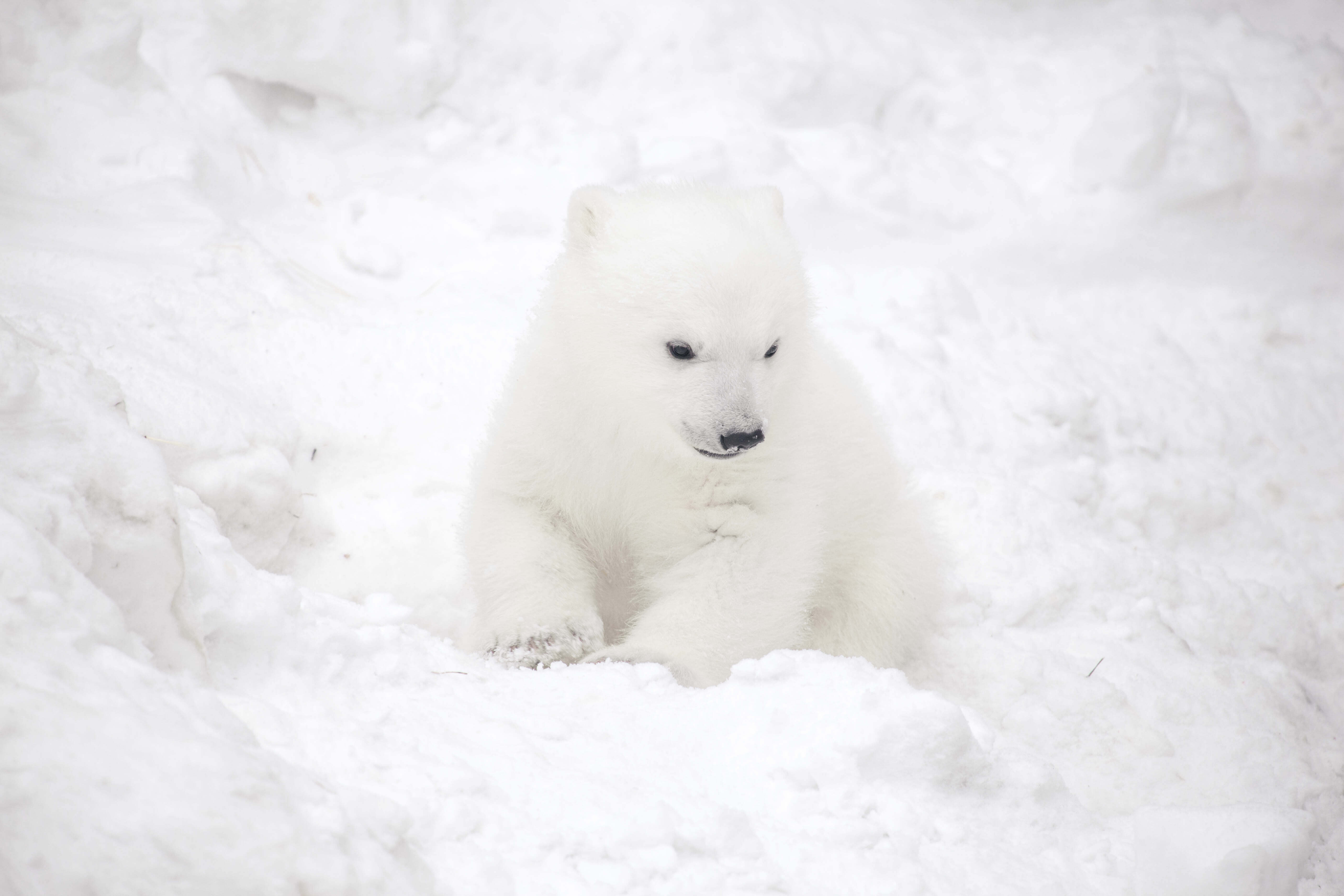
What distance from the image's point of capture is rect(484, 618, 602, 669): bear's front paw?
2490 mm

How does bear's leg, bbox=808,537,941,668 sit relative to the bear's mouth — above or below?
below

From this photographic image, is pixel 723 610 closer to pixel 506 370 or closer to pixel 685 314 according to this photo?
pixel 685 314

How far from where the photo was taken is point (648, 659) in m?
2.41

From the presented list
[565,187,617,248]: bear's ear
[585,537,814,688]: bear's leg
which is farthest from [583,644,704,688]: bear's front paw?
[565,187,617,248]: bear's ear

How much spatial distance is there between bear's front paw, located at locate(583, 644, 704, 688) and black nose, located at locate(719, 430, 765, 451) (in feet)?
1.77

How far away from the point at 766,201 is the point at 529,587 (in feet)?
4.30

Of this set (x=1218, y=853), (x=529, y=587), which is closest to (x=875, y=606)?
(x=529, y=587)

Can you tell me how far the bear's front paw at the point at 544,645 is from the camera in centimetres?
249

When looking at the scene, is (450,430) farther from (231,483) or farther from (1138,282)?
(1138,282)

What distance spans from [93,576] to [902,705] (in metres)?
1.38

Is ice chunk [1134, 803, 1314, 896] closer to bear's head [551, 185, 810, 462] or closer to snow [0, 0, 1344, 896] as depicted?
snow [0, 0, 1344, 896]

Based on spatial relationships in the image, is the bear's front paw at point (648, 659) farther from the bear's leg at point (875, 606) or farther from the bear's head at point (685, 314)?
the bear's leg at point (875, 606)

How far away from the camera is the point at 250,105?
210 inches

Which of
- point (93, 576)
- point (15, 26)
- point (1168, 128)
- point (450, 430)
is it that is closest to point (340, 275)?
point (450, 430)
